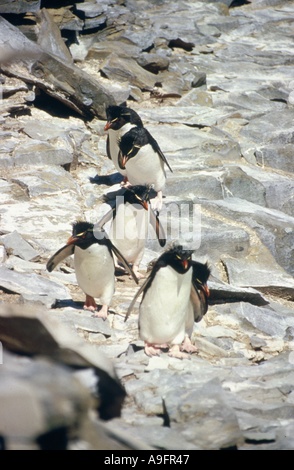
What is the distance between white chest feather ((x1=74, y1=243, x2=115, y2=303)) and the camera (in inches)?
235

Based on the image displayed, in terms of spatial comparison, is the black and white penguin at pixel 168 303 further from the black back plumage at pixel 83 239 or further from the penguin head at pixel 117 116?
the penguin head at pixel 117 116

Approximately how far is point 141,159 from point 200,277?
3.04m

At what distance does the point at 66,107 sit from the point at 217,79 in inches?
148

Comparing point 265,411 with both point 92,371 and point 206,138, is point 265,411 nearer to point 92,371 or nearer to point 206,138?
point 92,371

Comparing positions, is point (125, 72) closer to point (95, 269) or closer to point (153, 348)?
point (95, 269)

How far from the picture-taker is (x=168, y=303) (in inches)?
207

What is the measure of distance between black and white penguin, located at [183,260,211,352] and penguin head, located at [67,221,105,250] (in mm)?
805

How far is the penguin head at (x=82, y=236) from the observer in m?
5.86

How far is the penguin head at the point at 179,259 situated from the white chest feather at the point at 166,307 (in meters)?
0.04

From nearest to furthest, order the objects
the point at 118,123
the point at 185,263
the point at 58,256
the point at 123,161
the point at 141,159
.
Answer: the point at 185,263 → the point at 58,256 → the point at 123,161 → the point at 141,159 → the point at 118,123

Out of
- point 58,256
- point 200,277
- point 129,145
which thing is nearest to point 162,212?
point 129,145

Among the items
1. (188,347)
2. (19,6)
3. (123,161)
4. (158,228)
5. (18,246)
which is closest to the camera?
(188,347)

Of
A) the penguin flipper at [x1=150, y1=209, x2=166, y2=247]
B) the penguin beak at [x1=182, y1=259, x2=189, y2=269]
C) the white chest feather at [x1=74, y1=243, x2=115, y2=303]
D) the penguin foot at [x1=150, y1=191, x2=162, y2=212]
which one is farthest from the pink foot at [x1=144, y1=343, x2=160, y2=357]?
the penguin foot at [x1=150, y1=191, x2=162, y2=212]

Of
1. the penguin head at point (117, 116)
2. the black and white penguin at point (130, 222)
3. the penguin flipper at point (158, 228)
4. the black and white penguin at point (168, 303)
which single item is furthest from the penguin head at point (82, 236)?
the penguin head at point (117, 116)
